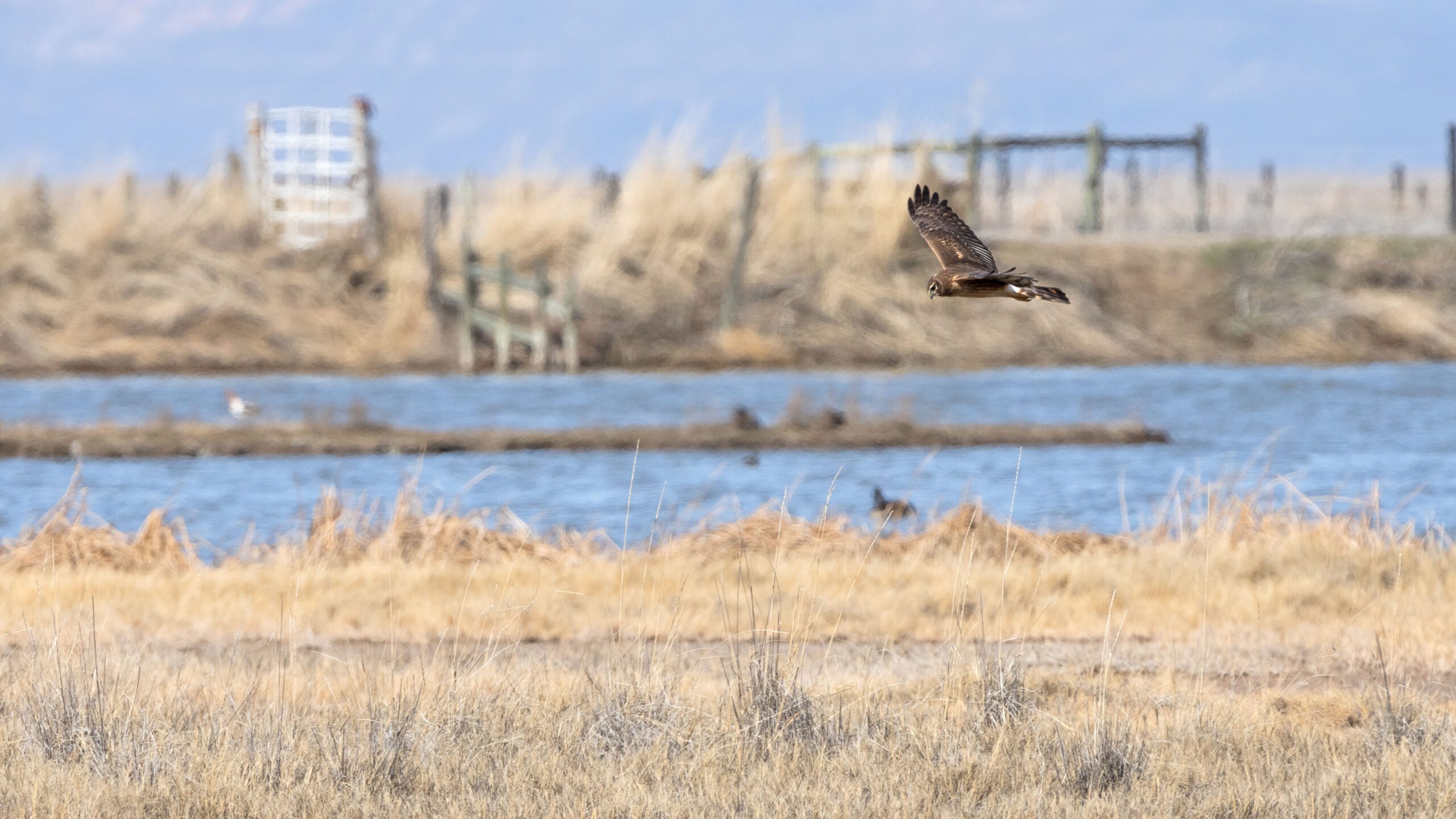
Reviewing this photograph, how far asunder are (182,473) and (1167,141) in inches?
842

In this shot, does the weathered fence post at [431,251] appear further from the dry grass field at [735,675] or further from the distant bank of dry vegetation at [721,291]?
the dry grass field at [735,675]

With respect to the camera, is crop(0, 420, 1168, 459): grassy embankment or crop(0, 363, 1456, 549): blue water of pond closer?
crop(0, 363, 1456, 549): blue water of pond

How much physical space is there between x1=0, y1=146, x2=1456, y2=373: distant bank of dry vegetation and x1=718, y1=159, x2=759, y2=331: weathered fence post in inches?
11.8

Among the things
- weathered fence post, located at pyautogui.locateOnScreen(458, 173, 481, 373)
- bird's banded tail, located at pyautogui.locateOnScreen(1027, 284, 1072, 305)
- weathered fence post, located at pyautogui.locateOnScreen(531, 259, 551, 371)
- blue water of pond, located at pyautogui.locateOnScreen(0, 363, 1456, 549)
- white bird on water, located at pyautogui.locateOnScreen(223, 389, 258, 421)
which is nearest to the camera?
bird's banded tail, located at pyautogui.locateOnScreen(1027, 284, 1072, 305)

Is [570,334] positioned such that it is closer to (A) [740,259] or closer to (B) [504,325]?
(B) [504,325]

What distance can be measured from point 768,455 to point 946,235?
40.1 feet

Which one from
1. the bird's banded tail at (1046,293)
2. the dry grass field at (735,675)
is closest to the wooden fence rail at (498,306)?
the dry grass field at (735,675)

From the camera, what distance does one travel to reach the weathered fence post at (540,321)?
2784 centimetres

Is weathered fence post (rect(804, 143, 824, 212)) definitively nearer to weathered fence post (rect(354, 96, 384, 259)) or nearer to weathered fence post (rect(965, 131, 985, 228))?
weathered fence post (rect(965, 131, 985, 228))

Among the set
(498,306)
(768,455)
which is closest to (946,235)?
(768,455)

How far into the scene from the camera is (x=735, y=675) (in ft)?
26.5

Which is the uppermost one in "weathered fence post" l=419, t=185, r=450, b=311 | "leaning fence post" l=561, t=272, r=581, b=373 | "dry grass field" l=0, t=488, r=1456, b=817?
"weathered fence post" l=419, t=185, r=450, b=311

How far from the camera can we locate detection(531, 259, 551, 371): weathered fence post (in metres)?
27.8

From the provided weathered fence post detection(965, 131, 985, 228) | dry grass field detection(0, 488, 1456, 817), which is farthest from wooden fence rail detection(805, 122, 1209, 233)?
dry grass field detection(0, 488, 1456, 817)
